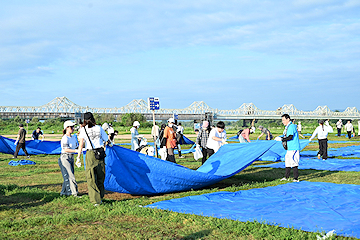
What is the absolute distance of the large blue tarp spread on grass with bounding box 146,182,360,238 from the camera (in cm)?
534

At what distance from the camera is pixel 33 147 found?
1886 cm

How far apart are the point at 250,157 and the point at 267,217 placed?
365 centimetres

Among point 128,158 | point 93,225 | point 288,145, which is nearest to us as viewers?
point 93,225

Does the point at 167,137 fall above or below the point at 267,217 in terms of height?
above

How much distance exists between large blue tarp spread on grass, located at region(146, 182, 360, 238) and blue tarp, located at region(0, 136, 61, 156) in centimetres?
1388

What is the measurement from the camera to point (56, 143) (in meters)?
19.7

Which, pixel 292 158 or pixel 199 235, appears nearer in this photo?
pixel 199 235

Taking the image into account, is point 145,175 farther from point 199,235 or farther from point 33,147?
point 33,147

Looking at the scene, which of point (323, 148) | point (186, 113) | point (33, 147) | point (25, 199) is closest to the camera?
point (25, 199)

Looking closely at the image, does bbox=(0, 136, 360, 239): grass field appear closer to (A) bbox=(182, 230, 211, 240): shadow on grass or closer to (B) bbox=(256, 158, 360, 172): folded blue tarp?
(A) bbox=(182, 230, 211, 240): shadow on grass

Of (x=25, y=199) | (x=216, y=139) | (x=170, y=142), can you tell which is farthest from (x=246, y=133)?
(x=25, y=199)

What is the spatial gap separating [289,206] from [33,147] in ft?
52.2

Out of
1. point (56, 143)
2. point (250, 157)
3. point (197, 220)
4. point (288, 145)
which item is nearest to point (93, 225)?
point (197, 220)

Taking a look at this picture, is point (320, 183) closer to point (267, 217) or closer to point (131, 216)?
point (267, 217)
